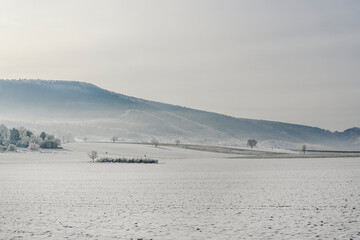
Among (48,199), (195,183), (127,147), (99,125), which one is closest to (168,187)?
(195,183)

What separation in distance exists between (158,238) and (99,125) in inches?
6647

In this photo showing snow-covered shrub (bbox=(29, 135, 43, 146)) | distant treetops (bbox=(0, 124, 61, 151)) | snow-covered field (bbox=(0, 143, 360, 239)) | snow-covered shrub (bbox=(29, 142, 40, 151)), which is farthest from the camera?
Result: snow-covered shrub (bbox=(29, 135, 43, 146))

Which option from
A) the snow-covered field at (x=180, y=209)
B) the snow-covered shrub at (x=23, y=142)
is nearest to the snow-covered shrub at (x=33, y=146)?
the snow-covered shrub at (x=23, y=142)

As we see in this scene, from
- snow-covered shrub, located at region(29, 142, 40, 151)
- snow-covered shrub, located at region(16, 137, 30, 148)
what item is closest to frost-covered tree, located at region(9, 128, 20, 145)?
snow-covered shrub, located at region(16, 137, 30, 148)

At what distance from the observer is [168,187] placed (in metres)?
23.5

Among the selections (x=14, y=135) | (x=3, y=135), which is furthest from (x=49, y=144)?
(x=3, y=135)

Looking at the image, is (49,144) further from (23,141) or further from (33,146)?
(33,146)

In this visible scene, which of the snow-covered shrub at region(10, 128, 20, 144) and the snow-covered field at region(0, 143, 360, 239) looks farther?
the snow-covered shrub at region(10, 128, 20, 144)

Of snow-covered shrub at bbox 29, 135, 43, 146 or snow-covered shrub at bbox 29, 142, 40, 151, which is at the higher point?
snow-covered shrub at bbox 29, 135, 43, 146

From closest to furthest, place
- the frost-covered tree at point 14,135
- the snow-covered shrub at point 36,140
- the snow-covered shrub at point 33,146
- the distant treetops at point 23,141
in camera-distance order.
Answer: the snow-covered shrub at point 33,146 < the distant treetops at point 23,141 < the snow-covered shrub at point 36,140 < the frost-covered tree at point 14,135

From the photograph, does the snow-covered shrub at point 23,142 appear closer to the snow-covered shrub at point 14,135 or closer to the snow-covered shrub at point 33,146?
the snow-covered shrub at point 14,135

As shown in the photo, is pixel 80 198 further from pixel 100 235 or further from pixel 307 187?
pixel 307 187

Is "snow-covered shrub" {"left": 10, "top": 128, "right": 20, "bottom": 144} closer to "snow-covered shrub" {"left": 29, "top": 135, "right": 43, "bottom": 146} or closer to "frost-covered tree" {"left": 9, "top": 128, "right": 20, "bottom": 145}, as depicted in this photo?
"frost-covered tree" {"left": 9, "top": 128, "right": 20, "bottom": 145}

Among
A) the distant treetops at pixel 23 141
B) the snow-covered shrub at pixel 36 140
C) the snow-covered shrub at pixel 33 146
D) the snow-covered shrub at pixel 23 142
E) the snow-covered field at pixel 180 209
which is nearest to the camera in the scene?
the snow-covered field at pixel 180 209
